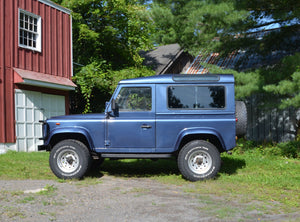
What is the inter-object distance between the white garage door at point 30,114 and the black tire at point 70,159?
522 centimetres

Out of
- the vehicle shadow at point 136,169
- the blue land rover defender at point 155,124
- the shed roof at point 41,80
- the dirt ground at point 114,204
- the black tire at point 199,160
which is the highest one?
the shed roof at point 41,80

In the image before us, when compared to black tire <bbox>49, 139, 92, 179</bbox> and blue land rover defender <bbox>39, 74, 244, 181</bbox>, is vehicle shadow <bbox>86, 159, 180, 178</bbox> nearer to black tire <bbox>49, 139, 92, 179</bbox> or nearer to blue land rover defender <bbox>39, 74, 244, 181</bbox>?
black tire <bbox>49, 139, 92, 179</bbox>

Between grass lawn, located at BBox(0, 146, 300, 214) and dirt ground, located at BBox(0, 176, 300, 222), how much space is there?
41 centimetres

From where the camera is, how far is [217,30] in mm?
11906

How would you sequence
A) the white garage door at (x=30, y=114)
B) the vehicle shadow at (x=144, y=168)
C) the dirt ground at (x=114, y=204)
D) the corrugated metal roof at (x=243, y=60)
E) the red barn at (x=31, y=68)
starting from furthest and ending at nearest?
the corrugated metal roof at (x=243, y=60) → the white garage door at (x=30, y=114) → the red barn at (x=31, y=68) → the vehicle shadow at (x=144, y=168) → the dirt ground at (x=114, y=204)

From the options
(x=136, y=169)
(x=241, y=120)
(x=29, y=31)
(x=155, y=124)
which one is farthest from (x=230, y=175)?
(x=29, y=31)

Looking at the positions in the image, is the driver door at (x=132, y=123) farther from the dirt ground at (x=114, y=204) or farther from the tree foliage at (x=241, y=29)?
the tree foliage at (x=241, y=29)

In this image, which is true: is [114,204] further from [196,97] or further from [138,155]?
[196,97]

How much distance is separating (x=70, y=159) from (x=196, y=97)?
123 inches

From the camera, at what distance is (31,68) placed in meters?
12.5

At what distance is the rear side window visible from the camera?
7074mm

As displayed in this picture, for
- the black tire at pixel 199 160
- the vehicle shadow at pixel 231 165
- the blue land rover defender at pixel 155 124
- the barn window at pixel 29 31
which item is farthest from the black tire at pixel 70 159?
the barn window at pixel 29 31

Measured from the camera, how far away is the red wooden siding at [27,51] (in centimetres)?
1136

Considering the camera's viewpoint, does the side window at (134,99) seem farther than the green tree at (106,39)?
No
